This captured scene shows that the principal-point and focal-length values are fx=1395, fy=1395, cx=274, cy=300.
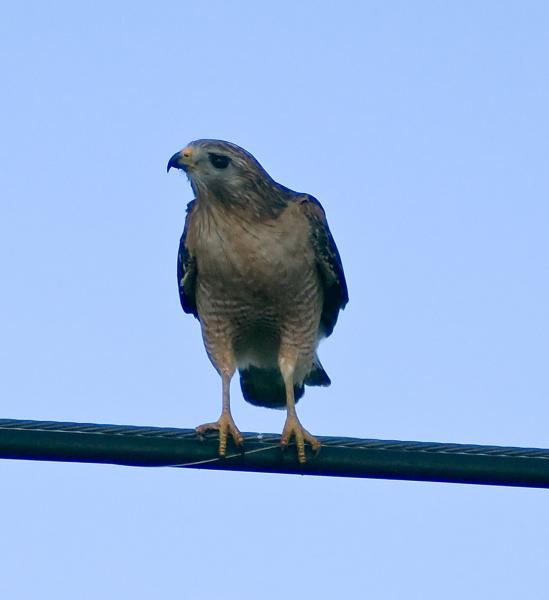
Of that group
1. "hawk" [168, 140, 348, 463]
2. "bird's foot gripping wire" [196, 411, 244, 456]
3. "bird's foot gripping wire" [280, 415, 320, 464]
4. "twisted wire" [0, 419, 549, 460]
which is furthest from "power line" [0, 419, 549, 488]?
"hawk" [168, 140, 348, 463]

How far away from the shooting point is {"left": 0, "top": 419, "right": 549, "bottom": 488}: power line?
6.39 meters

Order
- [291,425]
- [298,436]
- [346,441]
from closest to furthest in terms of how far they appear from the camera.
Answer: [346,441] < [298,436] < [291,425]

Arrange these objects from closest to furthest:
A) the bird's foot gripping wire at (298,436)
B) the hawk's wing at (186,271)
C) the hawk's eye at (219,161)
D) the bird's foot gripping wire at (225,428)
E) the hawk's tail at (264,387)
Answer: the bird's foot gripping wire at (298,436)
the bird's foot gripping wire at (225,428)
the hawk's eye at (219,161)
the hawk's wing at (186,271)
the hawk's tail at (264,387)

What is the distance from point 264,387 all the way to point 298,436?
2272mm

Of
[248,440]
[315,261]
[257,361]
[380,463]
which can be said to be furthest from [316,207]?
[380,463]

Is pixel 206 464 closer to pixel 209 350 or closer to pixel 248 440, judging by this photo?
pixel 248 440

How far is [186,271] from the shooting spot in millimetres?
9938

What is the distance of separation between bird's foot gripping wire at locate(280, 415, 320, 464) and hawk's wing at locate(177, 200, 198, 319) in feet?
4.58

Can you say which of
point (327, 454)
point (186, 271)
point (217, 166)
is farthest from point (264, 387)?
point (327, 454)

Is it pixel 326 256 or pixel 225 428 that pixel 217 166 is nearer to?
pixel 326 256

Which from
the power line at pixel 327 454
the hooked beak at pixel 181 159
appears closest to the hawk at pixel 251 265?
the hooked beak at pixel 181 159

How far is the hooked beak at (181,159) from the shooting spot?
9281mm

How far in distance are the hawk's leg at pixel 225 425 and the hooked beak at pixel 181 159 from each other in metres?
1.56

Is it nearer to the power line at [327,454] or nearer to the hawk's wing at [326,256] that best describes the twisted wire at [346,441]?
the power line at [327,454]
